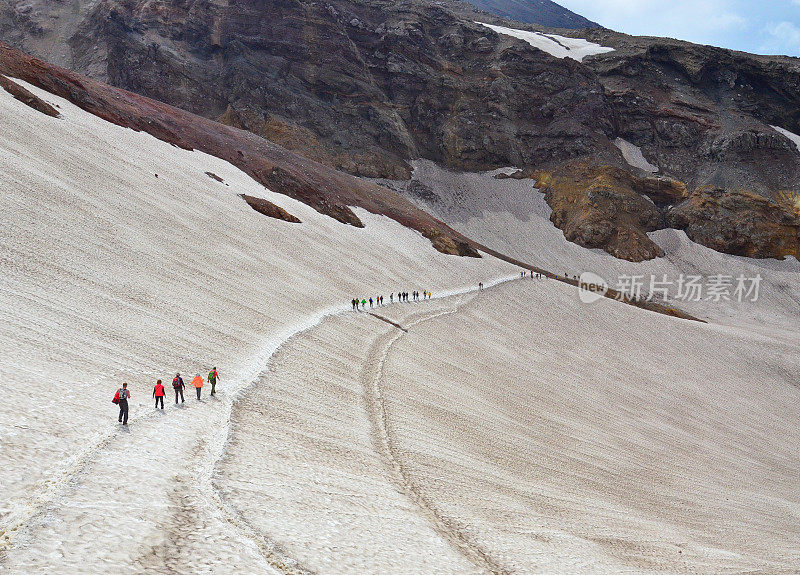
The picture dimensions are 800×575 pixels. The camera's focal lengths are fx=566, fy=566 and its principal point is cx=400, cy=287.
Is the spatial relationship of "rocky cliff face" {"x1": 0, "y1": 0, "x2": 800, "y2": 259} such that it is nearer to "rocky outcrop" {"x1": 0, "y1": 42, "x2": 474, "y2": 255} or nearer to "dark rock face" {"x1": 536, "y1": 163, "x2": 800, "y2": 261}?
"dark rock face" {"x1": 536, "y1": 163, "x2": 800, "y2": 261}

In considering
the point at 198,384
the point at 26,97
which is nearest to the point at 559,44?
the point at 26,97

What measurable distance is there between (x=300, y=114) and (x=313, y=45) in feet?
59.9

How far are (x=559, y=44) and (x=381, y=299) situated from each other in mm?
119756

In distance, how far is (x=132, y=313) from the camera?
84.6 feet

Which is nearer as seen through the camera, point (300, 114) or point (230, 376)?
point (230, 376)

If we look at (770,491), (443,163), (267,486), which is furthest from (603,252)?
(267,486)

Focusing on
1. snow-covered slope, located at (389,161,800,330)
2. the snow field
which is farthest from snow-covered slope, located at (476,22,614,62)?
the snow field

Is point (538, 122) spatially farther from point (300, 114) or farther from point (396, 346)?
point (396, 346)

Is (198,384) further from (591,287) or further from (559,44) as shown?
(559,44)

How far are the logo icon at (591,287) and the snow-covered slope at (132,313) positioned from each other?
618 inches

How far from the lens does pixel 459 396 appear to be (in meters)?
29.6

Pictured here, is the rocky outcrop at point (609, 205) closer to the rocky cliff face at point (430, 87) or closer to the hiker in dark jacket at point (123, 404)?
the rocky cliff face at point (430, 87)

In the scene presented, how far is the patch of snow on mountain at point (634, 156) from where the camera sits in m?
114

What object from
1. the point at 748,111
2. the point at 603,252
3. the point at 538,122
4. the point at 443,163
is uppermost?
the point at 748,111
